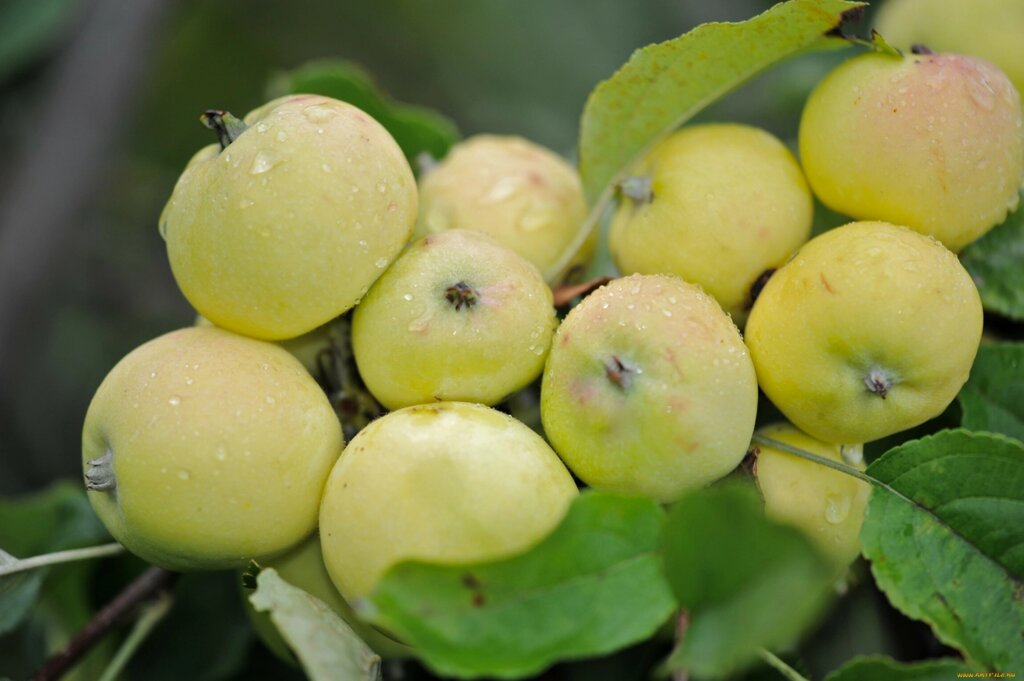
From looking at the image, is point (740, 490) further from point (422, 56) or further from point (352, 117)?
point (422, 56)


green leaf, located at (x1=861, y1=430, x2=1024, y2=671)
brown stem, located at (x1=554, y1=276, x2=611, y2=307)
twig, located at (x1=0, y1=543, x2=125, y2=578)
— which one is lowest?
green leaf, located at (x1=861, y1=430, x2=1024, y2=671)

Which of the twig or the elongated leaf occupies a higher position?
the elongated leaf

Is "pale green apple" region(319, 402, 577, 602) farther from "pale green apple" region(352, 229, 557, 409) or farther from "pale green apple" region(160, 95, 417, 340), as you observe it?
"pale green apple" region(160, 95, 417, 340)

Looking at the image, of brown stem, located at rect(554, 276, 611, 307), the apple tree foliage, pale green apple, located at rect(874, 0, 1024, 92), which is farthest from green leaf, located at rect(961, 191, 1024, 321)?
brown stem, located at rect(554, 276, 611, 307)

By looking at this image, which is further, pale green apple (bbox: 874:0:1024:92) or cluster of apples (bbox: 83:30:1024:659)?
pale green apple (bbox: 874:0:1024:92)

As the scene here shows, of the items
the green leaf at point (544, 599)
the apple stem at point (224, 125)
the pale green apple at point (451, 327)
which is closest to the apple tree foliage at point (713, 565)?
the green leaf at point (544, 599)

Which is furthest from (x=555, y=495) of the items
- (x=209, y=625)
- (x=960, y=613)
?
(x=209, y=625)

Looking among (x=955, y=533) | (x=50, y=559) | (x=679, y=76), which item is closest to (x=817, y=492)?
(x=955, y=533)

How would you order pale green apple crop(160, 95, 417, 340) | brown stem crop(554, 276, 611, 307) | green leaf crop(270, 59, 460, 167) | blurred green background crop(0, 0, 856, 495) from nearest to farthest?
1. pale green apple crop(160, 95, 417, 340)
2. brown stem crop(554, 276, 611, 307)
3. green leaf crop(270, 59, 460, 167)
4. blurred green background crop(0, 0, 856, 495)
